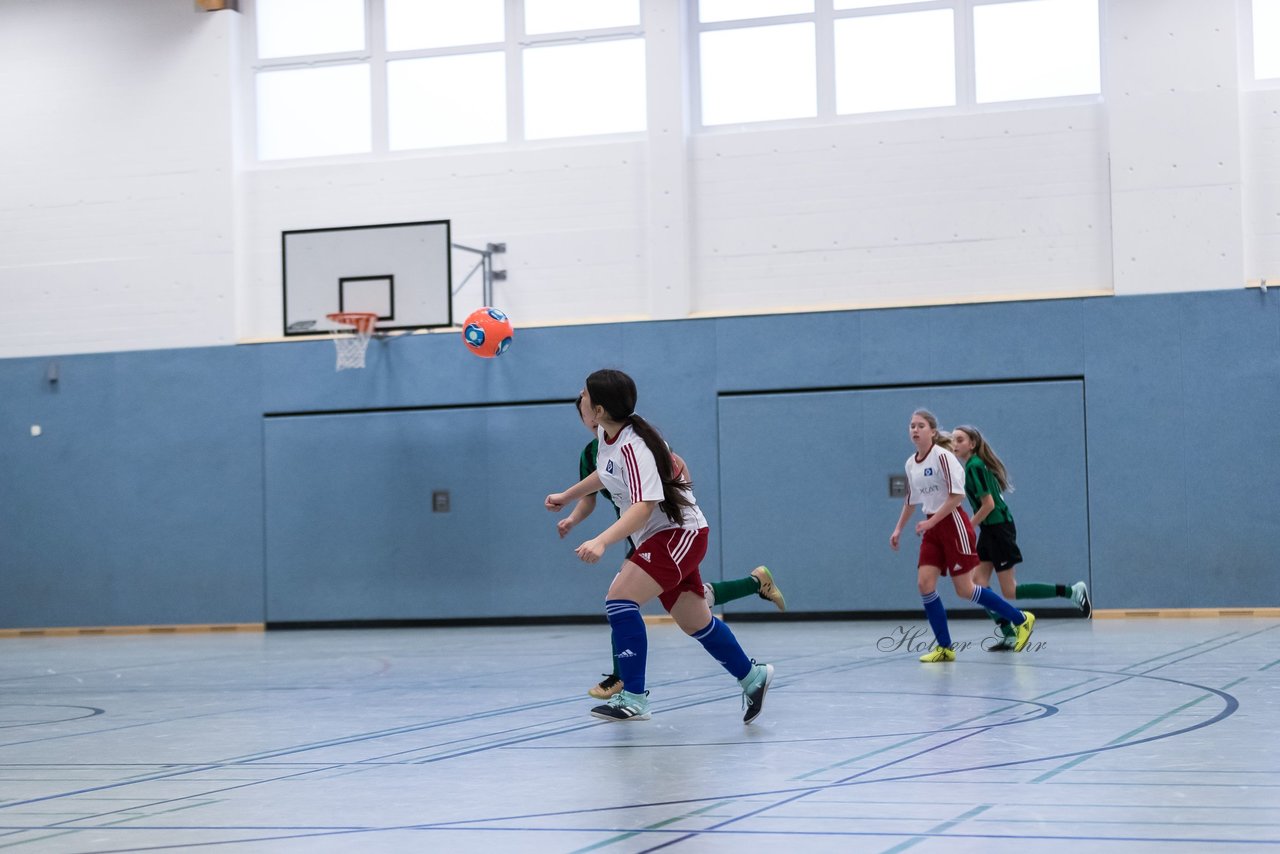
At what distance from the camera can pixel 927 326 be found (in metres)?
16.5

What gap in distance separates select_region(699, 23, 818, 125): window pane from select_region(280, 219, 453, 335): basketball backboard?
3718 mm

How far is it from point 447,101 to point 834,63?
Result: 4.75 m

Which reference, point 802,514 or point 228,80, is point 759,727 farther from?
point 228,80

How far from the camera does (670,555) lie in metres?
6.75

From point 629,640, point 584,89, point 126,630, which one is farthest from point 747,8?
point 629,640

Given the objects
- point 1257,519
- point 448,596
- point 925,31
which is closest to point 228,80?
point 448,596

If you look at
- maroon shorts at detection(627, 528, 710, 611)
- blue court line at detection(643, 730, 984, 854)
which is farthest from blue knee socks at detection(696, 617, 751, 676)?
blue court line at detection(643, 730, 984, 854)

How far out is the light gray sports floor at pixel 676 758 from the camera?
14.2 ft

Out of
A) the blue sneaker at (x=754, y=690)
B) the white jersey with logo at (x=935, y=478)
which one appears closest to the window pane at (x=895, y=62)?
the white jersey with logo at (x=935, y=478)

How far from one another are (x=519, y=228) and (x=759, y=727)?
11.8m

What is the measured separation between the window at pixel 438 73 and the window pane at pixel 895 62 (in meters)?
2.45

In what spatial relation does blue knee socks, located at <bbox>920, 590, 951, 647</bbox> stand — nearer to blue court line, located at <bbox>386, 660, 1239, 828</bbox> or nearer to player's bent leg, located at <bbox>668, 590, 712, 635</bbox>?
blue court line, located at <bbox>386, 660, 1239, 828</bbox>

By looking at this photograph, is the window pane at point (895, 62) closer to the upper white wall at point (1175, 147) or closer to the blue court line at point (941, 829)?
the upper white wall at point (1175, 147)

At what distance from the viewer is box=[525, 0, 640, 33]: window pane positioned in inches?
692
